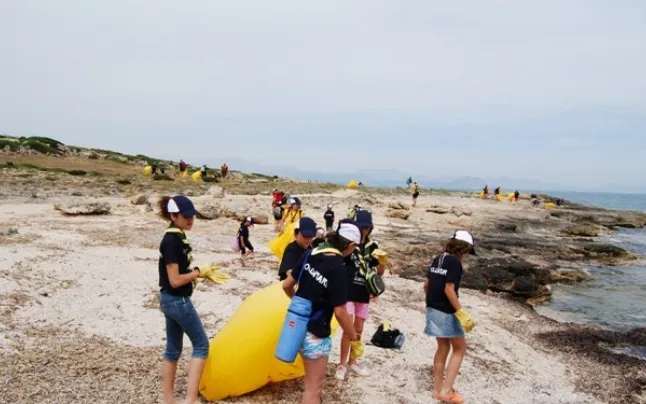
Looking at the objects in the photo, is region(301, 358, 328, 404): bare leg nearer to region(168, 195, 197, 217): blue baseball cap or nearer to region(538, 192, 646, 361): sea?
region(168, 195, 197, 217): blue baseball cap

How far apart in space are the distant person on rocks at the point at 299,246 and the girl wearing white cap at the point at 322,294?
1.36m

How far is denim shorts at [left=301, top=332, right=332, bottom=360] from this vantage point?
4.64m

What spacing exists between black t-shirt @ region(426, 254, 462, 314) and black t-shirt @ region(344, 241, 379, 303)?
886mm

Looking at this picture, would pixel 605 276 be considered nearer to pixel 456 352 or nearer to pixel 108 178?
pixel 456 352

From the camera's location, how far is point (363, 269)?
6391 mm

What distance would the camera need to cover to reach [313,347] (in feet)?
15.3

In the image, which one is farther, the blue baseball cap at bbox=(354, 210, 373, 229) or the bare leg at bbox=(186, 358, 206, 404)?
the blue baseball cap at bbox=(354, 210, 373, 229)

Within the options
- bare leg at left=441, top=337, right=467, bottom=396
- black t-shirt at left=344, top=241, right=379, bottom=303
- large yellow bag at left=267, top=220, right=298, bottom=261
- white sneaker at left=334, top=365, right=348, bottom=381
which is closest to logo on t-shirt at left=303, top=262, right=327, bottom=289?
black t-shirt at left=344, top=241, right=379, bottom=303

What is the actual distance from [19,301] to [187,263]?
4959 millimetres

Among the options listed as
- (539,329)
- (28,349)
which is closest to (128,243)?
(28,349)

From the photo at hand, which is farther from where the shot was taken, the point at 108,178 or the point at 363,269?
the point at 108,178

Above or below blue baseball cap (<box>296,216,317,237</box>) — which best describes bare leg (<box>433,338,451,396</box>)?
below

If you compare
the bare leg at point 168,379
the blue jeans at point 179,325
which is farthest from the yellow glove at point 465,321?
the bare leg at point 168,379

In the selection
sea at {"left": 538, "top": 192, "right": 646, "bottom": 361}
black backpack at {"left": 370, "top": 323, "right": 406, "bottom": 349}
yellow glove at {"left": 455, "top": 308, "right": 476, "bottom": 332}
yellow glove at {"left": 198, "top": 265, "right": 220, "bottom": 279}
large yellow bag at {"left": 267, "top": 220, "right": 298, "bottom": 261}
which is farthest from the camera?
sea at {"left": 538, "top": 192, "right": 646, "bottom": 361}
